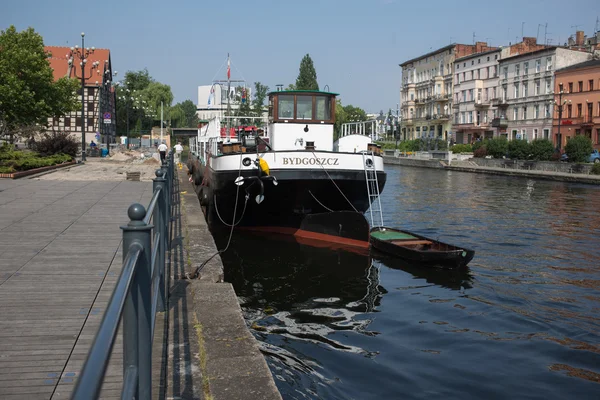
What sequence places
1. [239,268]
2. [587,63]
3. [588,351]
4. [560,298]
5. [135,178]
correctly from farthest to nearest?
[587,63] < [135,178] < [239,268] < [560,298] < [588,351]

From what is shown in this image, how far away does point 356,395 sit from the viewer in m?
6.92

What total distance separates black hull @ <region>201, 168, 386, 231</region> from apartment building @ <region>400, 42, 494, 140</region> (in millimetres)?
75689

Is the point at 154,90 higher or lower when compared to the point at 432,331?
higher

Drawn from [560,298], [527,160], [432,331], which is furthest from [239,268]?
[527,160]

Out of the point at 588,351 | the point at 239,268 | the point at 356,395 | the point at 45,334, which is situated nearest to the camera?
the point at 45,334

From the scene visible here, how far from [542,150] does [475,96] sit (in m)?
29.4

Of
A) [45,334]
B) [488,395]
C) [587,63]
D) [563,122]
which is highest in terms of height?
[587,63]

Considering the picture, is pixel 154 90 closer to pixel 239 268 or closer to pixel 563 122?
pixel 563 122

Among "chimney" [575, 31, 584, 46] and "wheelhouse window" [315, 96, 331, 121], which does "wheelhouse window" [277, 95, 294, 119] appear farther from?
"chimney" [575, 31, 584, 46]

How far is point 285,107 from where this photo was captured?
1819 cm

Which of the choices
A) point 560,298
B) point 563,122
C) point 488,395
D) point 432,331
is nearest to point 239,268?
point 432,331

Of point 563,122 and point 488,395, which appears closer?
point 488,395

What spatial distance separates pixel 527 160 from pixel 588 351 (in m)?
47.0

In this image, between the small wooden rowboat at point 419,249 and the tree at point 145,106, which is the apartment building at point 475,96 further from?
the small wooden rowboat at point 419,249
